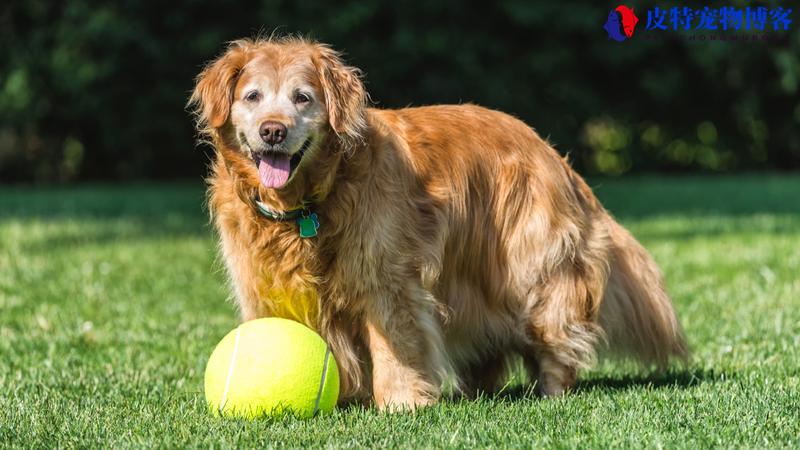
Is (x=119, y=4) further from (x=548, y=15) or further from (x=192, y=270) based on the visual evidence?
(x=192, y=270)

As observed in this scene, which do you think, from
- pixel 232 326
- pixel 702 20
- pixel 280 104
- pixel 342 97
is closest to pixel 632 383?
pixel 342 97

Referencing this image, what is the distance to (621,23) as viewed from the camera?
2252 centimetres

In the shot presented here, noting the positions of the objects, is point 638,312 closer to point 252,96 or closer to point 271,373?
point 271,373

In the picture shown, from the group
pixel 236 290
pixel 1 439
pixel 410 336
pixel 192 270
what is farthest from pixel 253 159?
pixel 192 270

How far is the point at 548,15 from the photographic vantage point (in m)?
23.0

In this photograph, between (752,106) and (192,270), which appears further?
(752,106)

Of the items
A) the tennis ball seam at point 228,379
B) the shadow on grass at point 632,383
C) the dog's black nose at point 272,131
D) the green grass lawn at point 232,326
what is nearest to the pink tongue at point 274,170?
the dog's black nose at point 272,131

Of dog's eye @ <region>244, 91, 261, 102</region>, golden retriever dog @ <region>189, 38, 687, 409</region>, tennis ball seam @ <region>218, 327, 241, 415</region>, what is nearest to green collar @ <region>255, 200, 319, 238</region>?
golden retriever dog @ <region>189, 38, 687, 409</region>

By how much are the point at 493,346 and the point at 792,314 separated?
105 inches

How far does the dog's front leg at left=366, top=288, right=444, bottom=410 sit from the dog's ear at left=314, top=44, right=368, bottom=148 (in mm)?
751

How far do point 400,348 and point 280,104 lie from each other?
3.95 feet

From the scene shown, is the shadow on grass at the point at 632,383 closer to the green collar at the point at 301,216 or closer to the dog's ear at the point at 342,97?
the green collar at the point at 301,216

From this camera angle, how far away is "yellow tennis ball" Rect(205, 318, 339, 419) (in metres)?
4.41

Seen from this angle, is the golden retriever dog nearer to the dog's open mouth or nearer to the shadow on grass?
the dog's open mouth
